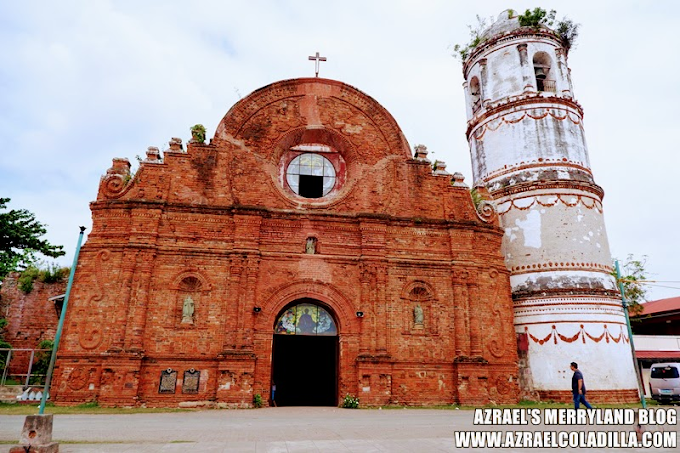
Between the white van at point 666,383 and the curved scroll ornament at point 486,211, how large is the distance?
993cm

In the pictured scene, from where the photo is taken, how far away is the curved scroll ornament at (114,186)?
15797mm


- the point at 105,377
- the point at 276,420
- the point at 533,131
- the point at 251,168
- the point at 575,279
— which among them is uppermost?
the point at 533,131

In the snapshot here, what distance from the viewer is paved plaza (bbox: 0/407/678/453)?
736cm

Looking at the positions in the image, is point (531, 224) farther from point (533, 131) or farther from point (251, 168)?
point (251, 168)

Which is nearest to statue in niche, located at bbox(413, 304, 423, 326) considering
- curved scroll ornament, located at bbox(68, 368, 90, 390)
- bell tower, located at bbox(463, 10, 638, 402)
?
bell tower, located at bbox(463, 10, 638, 402)

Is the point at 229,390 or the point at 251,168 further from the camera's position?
the point at 251,168

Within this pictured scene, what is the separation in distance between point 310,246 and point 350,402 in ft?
17.4

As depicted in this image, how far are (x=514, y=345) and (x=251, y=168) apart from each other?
38.0ft

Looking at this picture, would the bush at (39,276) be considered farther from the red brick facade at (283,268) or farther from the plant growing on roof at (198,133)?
the plant growing on roof at (198,133)

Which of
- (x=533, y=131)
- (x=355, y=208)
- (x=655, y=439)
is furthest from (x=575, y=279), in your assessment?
(x=655, y=439)

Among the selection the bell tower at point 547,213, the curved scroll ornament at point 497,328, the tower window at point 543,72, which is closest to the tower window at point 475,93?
the bell tower at point 547,213

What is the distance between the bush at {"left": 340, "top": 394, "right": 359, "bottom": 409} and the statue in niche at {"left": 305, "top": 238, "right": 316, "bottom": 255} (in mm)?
4894

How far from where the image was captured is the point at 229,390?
14.1m

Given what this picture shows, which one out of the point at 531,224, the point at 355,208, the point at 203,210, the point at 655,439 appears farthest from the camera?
the point at 531,224
